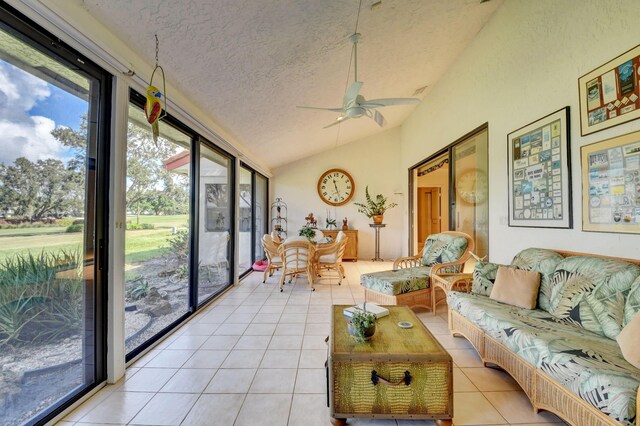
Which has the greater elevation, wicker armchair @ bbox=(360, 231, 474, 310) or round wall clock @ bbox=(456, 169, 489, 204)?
round wall clock @ bbox=(456, 169, 489, 204)

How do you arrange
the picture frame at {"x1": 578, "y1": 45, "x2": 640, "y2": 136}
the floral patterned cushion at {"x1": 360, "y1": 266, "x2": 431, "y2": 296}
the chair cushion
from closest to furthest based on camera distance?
the picture frame at {"x1": 578, "y1": 45, "x2": 640, "y2": 136} < the floral patterned cushion at {"x1": 360, "y1": 266, "x2": 431, "y2": 296} < the chair cushion

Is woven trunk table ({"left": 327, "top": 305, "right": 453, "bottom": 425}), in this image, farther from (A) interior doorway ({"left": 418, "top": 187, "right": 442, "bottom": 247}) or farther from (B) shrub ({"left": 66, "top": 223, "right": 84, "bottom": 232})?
(A) interior doorway ({"left": 418, "top": 187, "right": 442, "bottom": 247})

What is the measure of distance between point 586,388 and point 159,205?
10.7 ft

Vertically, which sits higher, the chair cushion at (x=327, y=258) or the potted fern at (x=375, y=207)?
the potted fern at (x=375, y=207)

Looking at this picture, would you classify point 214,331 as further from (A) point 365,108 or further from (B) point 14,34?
(A) point 365,108

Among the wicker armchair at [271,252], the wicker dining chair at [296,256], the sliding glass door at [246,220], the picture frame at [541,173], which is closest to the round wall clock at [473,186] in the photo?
the picture frame at [541,173]

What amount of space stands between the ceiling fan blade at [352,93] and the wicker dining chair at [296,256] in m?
2.21

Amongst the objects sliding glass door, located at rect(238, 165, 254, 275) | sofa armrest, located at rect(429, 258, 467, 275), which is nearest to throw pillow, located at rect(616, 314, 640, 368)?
sofa armrest, located at rect(429, 258, 467, 275)

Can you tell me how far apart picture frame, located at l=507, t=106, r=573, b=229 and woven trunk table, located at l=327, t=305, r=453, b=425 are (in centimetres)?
182

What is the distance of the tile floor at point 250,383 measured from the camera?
5.00ft

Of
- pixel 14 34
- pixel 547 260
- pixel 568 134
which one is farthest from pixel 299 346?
pixel 568 134

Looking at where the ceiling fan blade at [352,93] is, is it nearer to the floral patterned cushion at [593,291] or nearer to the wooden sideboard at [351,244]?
the floral patterned cushion at [593,291]

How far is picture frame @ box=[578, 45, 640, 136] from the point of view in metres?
1.70

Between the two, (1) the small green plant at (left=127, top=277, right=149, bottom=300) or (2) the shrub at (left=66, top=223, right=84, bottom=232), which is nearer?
(2) the shrub at (left=66, top=223, right=84, bottom=232)
